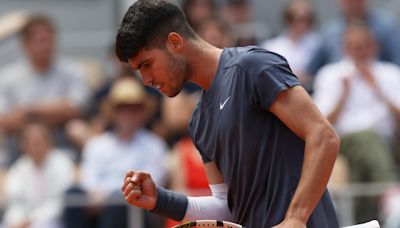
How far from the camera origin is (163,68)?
4.77m

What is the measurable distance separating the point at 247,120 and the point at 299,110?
0.86 feet

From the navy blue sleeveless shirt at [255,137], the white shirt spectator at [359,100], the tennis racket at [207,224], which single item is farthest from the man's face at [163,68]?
the white shirt spectator at [359,100]

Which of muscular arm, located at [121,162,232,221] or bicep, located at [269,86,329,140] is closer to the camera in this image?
bicep, located at [269,86,329,140]

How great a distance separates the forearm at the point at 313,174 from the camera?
4512 mm

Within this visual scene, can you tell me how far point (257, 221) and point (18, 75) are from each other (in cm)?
673

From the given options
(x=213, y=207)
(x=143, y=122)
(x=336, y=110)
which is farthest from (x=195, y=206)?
(x=143, y=122)

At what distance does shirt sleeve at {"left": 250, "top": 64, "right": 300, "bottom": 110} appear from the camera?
4574mm

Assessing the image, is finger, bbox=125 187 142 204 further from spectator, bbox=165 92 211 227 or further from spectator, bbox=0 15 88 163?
spectator, bbox=0 15 88 163

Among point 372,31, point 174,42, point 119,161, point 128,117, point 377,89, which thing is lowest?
point 119,161

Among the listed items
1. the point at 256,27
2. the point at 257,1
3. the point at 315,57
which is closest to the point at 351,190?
the point at 315,57

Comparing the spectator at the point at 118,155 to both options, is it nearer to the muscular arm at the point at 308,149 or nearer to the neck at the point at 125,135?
the neck at the point at 125,135

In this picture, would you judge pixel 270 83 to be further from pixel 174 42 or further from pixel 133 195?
pixel 133 195

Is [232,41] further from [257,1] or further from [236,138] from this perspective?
[236,138]

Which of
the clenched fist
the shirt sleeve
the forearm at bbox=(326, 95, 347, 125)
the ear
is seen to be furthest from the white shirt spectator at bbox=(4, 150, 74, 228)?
the shirt sleeve
